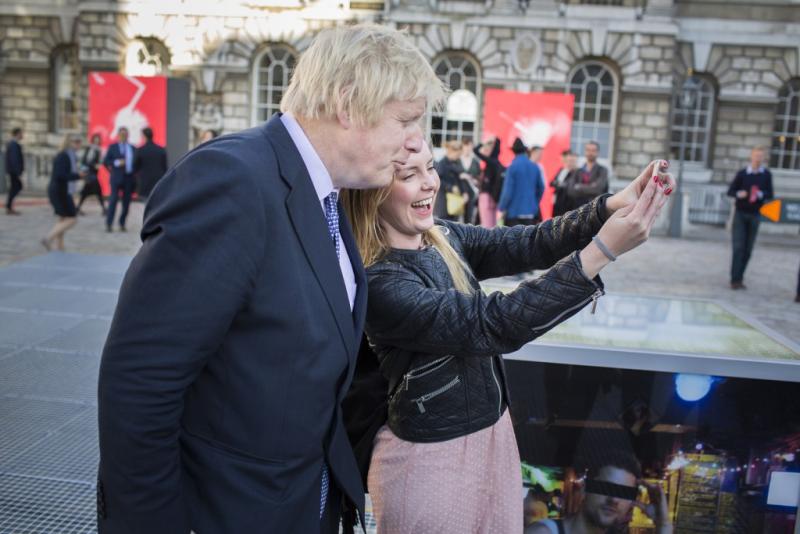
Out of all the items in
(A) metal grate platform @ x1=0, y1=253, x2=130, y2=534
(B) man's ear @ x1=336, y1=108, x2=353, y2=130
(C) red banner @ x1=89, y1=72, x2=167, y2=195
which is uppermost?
(C) red banner @ x1=89, y1=72, x2=167, y2=195

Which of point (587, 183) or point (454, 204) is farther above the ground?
point (587, 183)

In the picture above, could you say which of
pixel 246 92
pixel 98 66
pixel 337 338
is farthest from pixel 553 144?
pixel 337 338

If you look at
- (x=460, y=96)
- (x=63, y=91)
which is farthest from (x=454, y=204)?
(x=63, y=91)

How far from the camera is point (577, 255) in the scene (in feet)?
5.15

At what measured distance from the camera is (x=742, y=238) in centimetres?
1041

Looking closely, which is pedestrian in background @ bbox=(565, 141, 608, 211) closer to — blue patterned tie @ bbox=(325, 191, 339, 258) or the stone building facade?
blue patterned tie @ bbox=(325, 191, 339, 258)

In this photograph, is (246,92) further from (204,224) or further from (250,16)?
(204,224)

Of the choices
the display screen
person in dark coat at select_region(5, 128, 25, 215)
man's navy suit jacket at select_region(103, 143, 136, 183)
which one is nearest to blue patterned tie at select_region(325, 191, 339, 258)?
the display screen

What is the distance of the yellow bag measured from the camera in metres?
10.1

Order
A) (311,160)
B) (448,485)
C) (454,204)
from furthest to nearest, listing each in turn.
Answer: (454,204) → (448,485) → (311,160)

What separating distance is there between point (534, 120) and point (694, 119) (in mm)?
6723

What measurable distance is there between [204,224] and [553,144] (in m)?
16.4

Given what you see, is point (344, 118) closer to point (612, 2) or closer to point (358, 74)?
point (358, 74)

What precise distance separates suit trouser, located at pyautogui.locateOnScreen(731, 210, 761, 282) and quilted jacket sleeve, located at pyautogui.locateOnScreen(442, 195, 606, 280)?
9188mm
